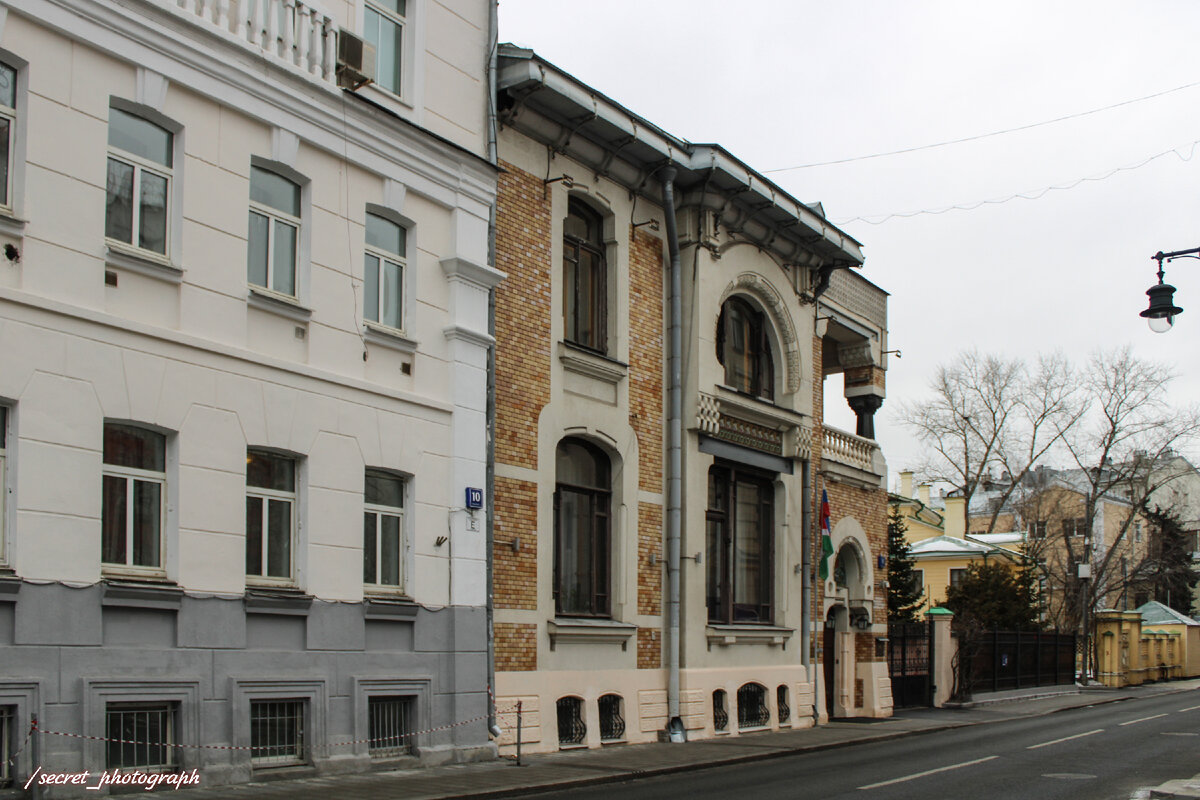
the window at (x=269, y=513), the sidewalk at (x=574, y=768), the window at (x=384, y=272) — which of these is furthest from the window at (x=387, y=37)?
the sidewalk at (x=574, y=768)

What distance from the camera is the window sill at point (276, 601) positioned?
1345 centimetres

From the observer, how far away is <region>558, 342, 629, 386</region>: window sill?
62.8ft

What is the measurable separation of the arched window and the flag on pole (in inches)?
93.1

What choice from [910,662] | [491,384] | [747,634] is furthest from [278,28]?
[910,662]

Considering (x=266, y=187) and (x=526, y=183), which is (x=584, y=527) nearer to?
(x=526, y=183)

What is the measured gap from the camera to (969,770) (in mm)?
16453

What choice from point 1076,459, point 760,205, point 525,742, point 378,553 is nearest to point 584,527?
point 525,742

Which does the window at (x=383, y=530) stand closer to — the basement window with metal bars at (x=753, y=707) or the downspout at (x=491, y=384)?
the downspout at (x=491, y=384)

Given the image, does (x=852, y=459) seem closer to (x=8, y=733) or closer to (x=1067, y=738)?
(x=1067, y=738)

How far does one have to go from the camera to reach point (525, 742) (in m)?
17.3

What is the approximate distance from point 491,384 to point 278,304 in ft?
12.7

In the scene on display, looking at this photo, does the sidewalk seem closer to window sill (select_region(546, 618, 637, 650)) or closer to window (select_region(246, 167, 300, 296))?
window sill (select_region(546, 618, 637, 650))

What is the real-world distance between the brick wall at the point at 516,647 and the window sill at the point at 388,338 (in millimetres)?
3907

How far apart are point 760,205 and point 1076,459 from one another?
37361mm
